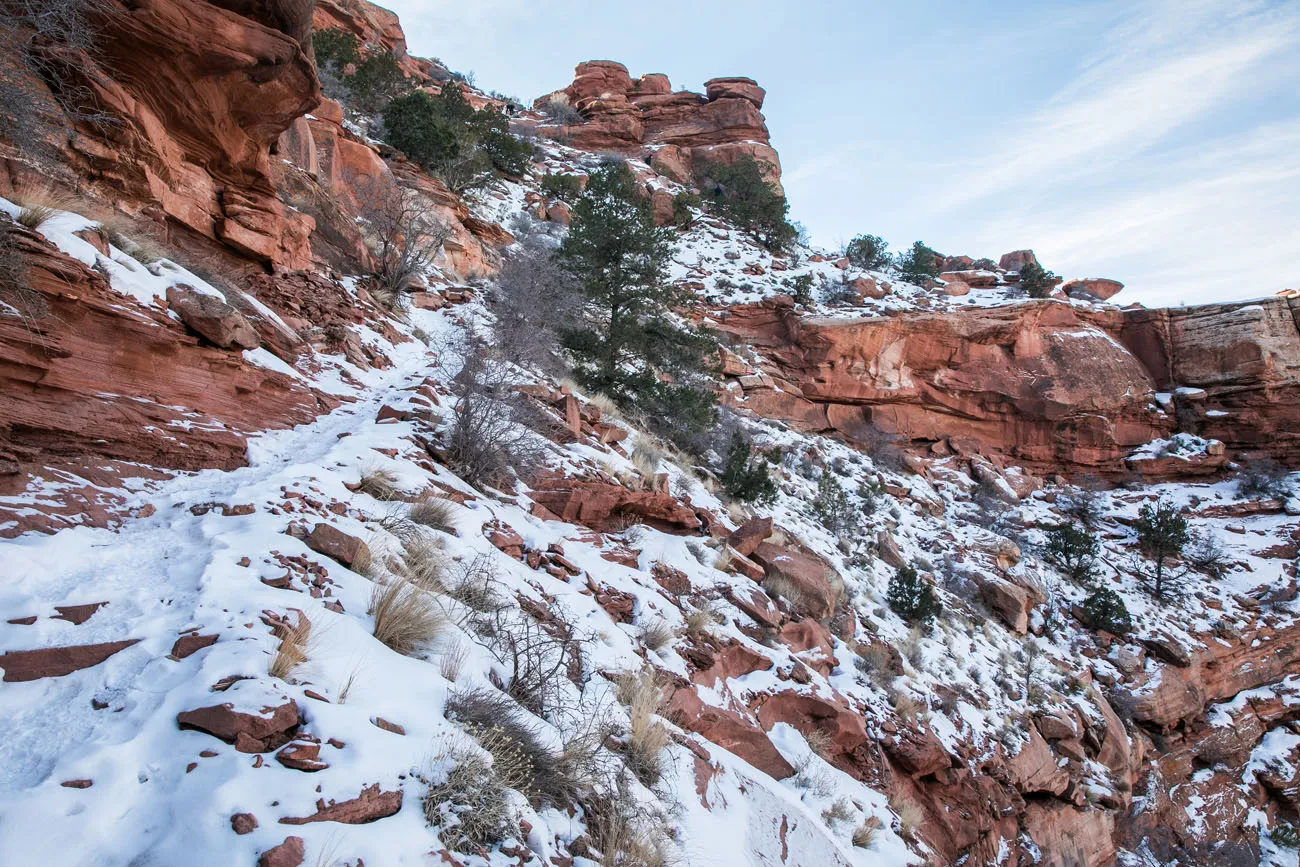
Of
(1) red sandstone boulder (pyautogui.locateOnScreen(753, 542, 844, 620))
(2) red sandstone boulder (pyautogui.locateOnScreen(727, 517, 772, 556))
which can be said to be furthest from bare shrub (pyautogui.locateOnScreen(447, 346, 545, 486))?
(1) red sandstone boulder (pyautogui.locateOnScreen(753, 542, 844, 620))

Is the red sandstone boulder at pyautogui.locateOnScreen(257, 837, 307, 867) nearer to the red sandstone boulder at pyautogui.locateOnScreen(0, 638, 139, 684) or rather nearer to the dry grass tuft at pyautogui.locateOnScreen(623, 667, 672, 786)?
the red sandstone boulder at pyautogui.locateOnScreen(0, 638, 139, 684)

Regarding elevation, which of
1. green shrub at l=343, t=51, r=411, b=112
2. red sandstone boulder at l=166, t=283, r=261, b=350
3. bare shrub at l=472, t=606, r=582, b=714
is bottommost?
bare shrub at l=472, t=606, r=582, b=714

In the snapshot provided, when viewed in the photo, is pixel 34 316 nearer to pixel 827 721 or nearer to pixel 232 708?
pixel 232 708

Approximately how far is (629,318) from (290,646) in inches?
435

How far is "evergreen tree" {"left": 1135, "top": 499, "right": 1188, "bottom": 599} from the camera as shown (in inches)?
618

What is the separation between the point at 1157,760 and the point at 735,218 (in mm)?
26142

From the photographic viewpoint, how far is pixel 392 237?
42.2ft

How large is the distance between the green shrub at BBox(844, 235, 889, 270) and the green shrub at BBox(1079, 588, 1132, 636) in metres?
20.5

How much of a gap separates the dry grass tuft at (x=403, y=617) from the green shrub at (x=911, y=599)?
8.91 meters

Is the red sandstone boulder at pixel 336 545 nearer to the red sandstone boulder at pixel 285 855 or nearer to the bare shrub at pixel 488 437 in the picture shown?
the red sandstone boulder at pixel 285 855

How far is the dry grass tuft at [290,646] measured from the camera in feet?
8.77

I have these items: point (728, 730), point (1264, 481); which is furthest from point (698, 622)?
point (1264, 481)

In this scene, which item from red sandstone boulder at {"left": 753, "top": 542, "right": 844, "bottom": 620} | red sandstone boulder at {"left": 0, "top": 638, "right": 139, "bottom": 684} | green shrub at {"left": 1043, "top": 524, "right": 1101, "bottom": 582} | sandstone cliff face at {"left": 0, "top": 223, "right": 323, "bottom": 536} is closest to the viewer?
red sandstone boulder at {"left": 0, "top": 638, "right": 139, "bottom": 684}

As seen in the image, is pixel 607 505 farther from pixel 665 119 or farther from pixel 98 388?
pixel 665 119
